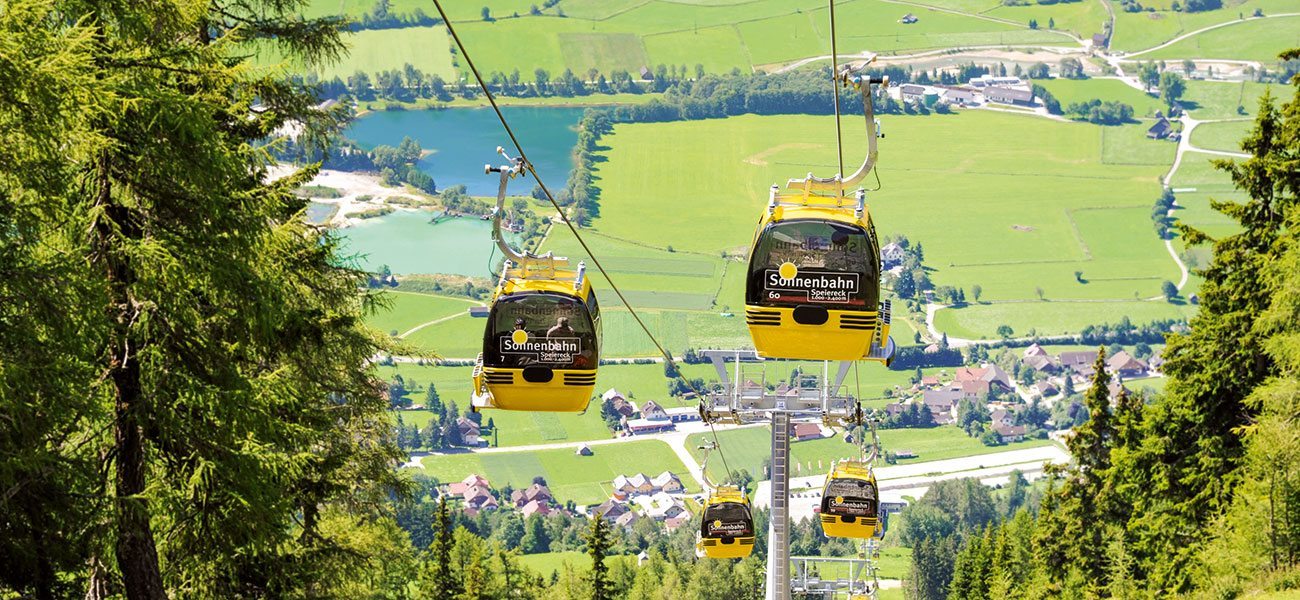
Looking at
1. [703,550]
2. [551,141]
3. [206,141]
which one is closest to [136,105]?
[206,141]

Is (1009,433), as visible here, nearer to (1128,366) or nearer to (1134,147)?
(1128,366)

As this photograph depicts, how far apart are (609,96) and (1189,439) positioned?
168748 mm

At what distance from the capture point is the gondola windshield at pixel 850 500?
32469 millimetres

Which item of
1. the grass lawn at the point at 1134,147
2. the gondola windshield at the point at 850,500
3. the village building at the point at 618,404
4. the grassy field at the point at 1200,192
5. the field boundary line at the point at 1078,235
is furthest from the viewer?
the grass lawn at the point at 1134,147

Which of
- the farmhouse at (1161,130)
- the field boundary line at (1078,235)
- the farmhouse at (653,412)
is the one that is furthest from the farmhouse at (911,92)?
the farmhouse at (653,412)

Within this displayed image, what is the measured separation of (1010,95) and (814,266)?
183 meters

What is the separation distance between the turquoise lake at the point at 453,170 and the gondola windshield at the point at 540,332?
12307cm

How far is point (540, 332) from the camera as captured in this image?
15586 mm

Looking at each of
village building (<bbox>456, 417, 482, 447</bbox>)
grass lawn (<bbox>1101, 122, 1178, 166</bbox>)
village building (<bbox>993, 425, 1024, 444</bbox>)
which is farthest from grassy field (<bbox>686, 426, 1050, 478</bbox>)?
grass lawn (<bbox>1101, 122, 1178, 166</bbox>)

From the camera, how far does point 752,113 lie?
185875 mm

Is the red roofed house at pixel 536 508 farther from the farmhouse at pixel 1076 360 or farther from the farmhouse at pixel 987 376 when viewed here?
the farmhouse at pixel 1076 360

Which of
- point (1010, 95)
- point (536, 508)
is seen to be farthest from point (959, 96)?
point (536, 508)

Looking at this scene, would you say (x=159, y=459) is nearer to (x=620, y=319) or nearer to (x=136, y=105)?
(x=136, y=105)

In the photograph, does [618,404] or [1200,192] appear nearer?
[618,404]
